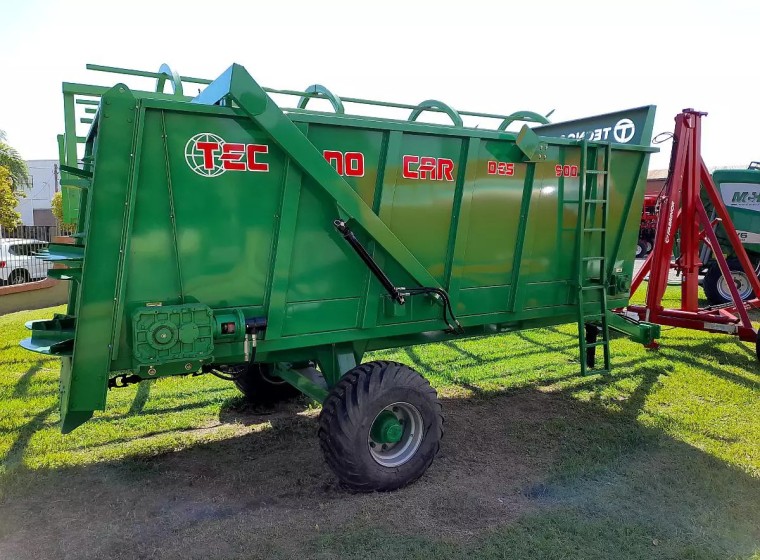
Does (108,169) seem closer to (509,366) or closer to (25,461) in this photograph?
(25,461)

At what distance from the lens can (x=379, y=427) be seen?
4.16 meters

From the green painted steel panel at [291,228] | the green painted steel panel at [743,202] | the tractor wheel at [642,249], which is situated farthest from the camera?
the tractor wheel at [642,249]

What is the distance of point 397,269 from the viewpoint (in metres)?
4.33

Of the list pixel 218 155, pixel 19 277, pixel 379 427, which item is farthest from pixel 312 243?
pixel 19 277

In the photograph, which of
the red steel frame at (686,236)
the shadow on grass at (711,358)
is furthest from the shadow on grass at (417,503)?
the red steel frame at (686,236)

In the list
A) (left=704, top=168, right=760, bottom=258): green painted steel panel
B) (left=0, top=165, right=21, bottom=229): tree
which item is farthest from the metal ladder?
(left=0, top=165, right=21, bottom=229): tree

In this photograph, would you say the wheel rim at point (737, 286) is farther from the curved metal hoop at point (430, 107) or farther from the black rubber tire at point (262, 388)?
the black rubber tire at point (262, 388)

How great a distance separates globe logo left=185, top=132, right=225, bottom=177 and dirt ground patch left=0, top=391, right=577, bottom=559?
7.29ft

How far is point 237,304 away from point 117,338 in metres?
0.74

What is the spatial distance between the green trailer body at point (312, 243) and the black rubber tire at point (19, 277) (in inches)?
369

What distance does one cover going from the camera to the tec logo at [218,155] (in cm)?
350

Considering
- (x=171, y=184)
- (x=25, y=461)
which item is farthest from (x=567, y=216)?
(x=25, y=461)

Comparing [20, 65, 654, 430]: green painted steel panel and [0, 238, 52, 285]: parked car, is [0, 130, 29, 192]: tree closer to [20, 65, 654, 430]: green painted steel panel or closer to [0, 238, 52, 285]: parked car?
[0, 238, 52, 285]: parked car

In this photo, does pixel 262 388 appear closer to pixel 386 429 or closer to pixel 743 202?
pixel 386 429
